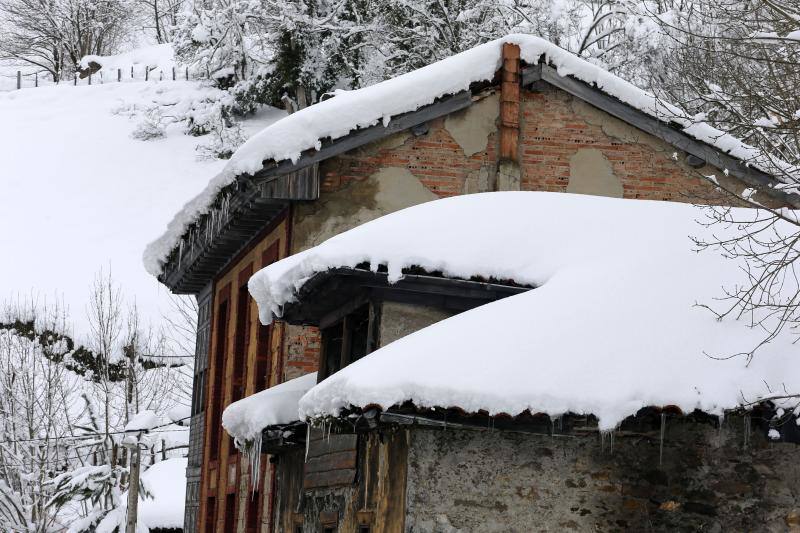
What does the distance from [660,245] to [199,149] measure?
42600 mm

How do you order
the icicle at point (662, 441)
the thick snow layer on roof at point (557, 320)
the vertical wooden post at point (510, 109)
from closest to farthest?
the thick snow layer on roof at point (557, 320) → the icicle at point (662, 441) → the vertical wooden post at point (510, 109)

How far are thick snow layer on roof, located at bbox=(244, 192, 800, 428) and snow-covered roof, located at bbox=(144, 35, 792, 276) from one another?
9.12 feet

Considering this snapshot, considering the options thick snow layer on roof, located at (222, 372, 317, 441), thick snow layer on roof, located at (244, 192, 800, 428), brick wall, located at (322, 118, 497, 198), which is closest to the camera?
thick snow layer on roof, located at (244, 192, 800, 428)

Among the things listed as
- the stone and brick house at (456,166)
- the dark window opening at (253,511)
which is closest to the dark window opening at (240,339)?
the stone and brick house at (456,166)

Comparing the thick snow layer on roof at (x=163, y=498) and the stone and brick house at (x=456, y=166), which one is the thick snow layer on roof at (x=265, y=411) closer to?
the stone and brick house at (x=456, y=166)

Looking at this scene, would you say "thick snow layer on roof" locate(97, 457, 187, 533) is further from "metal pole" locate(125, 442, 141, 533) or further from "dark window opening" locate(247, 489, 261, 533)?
"dark window opening" locate(247, 489, 261, 533)

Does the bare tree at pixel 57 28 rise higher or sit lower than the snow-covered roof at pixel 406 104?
higher

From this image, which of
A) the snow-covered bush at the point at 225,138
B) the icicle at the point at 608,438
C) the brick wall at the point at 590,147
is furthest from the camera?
the snow-covered bush at the point at 225,138

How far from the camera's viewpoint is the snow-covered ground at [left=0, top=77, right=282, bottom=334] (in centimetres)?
4297

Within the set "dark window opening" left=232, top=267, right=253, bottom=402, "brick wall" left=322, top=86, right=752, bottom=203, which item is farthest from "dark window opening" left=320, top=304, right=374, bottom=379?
"dark window opening" left=232, top=267, right=253, bottom=402

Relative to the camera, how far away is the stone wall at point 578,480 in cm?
862

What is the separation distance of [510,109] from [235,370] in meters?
5.48

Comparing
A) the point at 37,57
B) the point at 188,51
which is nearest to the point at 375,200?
the point at 188,51

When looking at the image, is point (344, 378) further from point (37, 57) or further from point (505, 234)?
point (37, 57)
